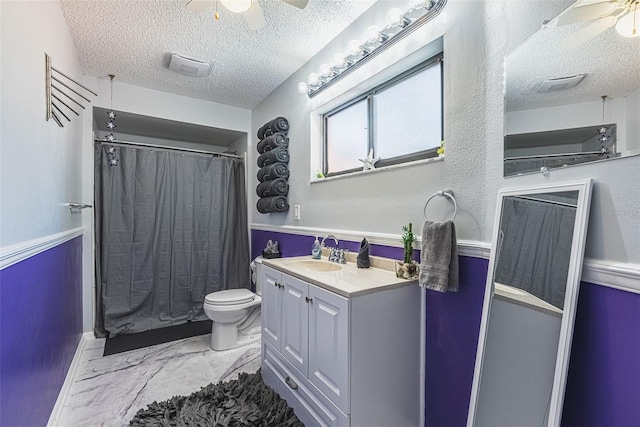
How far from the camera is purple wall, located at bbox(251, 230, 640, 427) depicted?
0.80m

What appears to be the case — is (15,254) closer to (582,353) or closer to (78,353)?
(78,353)

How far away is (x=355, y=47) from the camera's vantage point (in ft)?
5.71

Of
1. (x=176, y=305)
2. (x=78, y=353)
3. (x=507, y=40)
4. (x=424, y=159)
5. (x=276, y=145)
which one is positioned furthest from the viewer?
(x=176, y=305)

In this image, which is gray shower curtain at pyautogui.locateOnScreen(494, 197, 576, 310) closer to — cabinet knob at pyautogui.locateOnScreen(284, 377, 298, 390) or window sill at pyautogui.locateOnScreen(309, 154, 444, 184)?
window sill at pyautogui.locateOnScreen(309, 154, 444, 184)

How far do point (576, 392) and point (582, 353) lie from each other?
13 cm

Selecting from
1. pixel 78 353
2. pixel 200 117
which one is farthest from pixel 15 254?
pixel 200 117

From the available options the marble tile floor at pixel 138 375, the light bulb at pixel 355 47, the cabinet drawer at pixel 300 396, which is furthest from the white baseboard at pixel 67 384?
the light bulb at pixel 355 47

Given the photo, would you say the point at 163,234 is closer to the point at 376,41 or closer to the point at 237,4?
the point at 237,4

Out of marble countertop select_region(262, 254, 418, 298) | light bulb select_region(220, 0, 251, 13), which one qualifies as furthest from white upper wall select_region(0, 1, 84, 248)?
marble countertop select_region(262, 254, 418, 298)

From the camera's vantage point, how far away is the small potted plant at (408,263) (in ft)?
4.64

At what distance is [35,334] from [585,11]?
92.1 inches

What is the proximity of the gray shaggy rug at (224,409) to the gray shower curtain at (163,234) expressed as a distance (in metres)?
1.42

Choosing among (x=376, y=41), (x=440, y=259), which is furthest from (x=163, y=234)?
(x=440, y=259)

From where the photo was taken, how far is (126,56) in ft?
7.42
